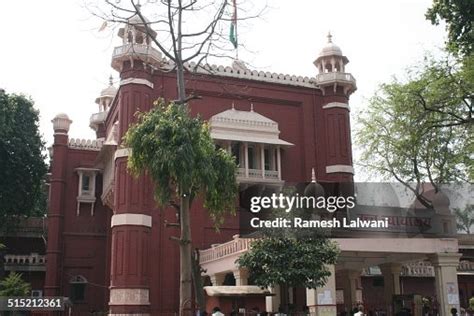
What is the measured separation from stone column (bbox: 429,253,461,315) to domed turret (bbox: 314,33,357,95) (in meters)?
12.2

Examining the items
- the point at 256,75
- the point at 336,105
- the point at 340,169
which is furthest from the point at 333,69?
the point at 340,169

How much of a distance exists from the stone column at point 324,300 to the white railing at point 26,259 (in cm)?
2141

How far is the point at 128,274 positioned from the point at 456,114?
45.8 ft

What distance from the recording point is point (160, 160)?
14367 mm

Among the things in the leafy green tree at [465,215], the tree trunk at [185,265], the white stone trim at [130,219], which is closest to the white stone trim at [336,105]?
the leafy green tree at [465,215]

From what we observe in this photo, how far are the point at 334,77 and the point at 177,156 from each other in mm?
16438

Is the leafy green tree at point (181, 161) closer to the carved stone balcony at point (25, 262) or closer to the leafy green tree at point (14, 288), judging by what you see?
the leafy green tree at point (14, 288)

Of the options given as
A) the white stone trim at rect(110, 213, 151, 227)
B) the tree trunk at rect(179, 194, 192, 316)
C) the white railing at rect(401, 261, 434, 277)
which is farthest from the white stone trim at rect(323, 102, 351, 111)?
the tree trunk at rect(179, 194, 192, 316)

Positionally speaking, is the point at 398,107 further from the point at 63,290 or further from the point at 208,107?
the point at 63,290

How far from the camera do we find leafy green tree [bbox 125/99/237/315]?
46.6 ft

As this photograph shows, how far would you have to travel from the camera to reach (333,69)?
29.4 m

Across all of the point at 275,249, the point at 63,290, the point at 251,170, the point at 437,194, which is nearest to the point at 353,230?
the point at 275,249

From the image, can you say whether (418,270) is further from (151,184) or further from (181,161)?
(181,161)

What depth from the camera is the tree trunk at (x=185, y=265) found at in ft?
45.6
